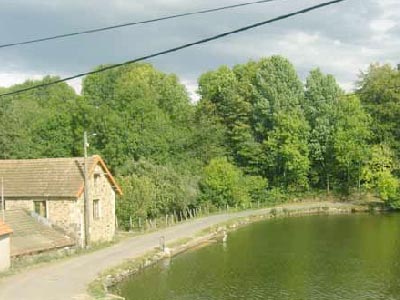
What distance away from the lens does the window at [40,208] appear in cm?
3260

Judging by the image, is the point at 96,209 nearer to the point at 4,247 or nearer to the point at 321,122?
the point at 4,247

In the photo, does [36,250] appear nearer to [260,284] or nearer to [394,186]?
[260,284]

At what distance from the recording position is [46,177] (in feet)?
110

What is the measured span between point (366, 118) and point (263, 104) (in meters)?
11.4

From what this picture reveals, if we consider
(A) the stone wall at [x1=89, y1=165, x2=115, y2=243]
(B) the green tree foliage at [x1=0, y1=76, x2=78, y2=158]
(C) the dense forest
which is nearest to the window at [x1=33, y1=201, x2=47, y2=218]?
(A) the stone wall at [x1=89, y1=165, x2=115, y2=243]

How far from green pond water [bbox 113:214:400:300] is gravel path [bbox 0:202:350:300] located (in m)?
1.78

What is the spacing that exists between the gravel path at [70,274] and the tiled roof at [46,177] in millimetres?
4131

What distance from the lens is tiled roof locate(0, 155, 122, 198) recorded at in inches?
1268

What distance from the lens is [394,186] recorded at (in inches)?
2248

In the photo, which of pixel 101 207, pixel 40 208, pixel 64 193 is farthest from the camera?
pixel 101 207

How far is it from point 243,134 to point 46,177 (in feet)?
110


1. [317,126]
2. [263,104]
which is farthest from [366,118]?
[263,104]

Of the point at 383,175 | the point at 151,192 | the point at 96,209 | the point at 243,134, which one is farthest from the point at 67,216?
the point at 383,175

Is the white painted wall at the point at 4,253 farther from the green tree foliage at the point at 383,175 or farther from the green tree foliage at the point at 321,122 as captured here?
the green tree foliage at the point at 321,122
